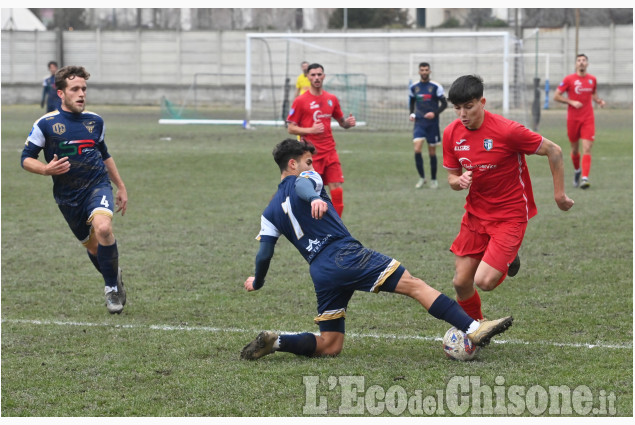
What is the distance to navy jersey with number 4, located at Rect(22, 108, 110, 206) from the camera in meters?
6.98

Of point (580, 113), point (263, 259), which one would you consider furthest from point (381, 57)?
point (263, 259)

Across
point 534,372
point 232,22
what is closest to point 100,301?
point 534,372

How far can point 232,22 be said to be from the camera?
53.2 metres

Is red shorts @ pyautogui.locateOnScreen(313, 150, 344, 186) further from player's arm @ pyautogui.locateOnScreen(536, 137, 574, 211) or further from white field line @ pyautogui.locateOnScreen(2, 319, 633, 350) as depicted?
player's arm @ pyautogui.locateOnScreen(536, 137, 574, 211)

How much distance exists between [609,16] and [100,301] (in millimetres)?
48231

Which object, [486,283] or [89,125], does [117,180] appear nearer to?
[89,125]

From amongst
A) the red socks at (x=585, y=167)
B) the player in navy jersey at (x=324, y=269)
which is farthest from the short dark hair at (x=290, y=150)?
the red socks at (x=585, y=167)

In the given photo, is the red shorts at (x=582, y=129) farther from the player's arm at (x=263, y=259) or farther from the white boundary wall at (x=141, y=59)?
the white boundary wall at (x=141, y=59)

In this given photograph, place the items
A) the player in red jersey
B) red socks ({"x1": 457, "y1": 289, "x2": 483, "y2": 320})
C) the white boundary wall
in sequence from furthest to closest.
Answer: the white boundary wall, the player in red jersey, red socks ({"x1": 457, "y1": 289, "x2": 483, "y2": 320})

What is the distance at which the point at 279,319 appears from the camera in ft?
21.3

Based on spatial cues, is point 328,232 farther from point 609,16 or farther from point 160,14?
point 160,14

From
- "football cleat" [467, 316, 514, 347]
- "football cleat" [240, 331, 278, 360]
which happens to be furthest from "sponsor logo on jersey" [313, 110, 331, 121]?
"football cleat" [467, 316, 514, 347]

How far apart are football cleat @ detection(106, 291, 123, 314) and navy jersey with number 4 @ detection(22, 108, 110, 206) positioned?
88 cm

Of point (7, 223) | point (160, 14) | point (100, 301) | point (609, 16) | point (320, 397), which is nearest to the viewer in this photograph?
point (320, 397)
